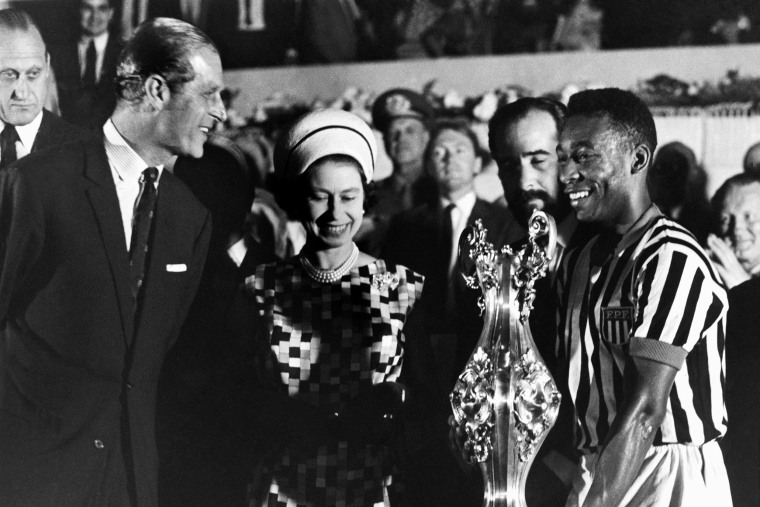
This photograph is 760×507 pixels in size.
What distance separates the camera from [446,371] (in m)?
2.68

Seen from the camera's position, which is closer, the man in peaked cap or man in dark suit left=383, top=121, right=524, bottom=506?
man in dark suit left=383, top=121, right=524, bottom=506

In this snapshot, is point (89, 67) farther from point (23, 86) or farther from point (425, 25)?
point (425, 25)

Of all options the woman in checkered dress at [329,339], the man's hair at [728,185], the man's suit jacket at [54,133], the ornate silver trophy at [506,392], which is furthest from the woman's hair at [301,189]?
the man's hair at [728,185]

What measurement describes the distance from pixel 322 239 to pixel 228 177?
1.12ft

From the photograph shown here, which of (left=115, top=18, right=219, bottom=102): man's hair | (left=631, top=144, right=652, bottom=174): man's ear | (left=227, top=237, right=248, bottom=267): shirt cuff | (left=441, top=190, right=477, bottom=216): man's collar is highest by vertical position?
(left=115, top=18, right=219, bottom=102): man's hair

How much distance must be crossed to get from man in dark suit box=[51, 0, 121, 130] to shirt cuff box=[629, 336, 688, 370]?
1.47m

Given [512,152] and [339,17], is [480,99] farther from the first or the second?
[339,17]

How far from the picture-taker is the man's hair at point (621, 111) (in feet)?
8.59

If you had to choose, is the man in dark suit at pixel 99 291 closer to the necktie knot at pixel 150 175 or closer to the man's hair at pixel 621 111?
the necktie knot at pixel 150 175

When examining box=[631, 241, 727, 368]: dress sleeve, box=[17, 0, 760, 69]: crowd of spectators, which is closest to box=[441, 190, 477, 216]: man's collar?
box=[17, 0, 760, 69]: crowd of spectators

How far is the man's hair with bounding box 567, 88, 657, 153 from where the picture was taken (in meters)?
2.62

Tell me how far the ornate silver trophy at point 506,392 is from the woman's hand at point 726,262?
557 millimetres

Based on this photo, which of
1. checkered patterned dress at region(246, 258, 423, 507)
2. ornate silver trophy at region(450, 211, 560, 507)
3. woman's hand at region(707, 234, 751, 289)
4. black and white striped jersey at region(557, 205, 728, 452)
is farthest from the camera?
woman's hand at region(707, 234, 751, 289)

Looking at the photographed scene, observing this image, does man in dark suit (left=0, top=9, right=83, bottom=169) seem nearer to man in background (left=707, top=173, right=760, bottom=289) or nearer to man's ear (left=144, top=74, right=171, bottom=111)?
man's ear (left=144, top=74, right=171, bottom=111)
